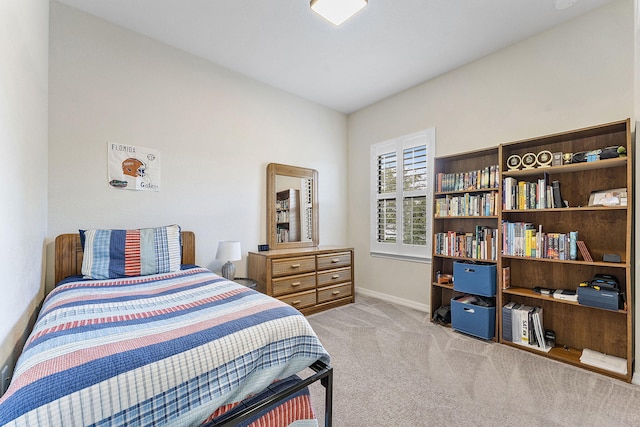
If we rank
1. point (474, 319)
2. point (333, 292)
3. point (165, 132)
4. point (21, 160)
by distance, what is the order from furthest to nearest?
point (333, 292) < point (165, 132) < point (474, 319) < point (21, 160)

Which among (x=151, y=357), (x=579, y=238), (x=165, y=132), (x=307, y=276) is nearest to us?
(x=151, y=357)

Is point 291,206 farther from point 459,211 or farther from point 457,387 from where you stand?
point 457,387

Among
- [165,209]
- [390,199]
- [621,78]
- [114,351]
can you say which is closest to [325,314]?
[390,199]

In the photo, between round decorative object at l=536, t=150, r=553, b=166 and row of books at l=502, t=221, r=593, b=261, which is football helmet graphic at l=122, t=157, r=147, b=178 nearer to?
row of books at l=502, t=221, r=593, b=261

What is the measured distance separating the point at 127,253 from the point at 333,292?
2202 mm

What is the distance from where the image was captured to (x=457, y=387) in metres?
1.84

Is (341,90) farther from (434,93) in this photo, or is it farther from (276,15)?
(276,15)

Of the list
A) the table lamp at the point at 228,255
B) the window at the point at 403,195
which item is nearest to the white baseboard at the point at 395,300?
the window at the point at 403,195

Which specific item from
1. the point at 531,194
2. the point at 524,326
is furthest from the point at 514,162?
the point at 524,326

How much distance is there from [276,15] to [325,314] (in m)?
2.99

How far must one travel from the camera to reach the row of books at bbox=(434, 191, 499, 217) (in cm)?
261

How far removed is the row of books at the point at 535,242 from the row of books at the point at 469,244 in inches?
4.2

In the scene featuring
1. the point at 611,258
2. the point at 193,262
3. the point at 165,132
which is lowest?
the point at 193,262

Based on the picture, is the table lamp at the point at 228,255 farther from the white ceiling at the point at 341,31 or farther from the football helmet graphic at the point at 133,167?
the white ceiling at the point at 341,31
